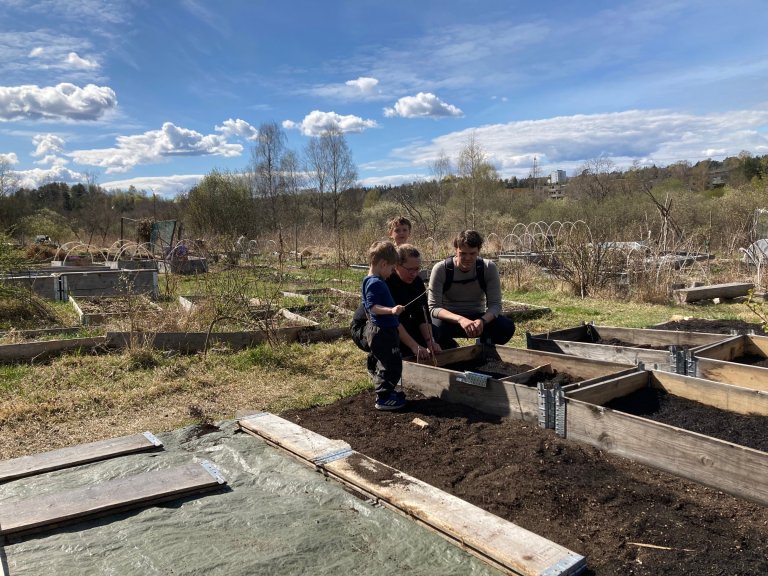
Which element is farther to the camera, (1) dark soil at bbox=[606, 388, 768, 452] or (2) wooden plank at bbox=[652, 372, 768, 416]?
(2) wooden plank at bbox=[652, 372, 768, 416]

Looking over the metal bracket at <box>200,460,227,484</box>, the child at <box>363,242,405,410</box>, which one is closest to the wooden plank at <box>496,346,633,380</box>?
the child at <box>363,242,405,410</box>

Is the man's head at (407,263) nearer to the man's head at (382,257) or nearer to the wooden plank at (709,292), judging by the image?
the man's head at (382,257)

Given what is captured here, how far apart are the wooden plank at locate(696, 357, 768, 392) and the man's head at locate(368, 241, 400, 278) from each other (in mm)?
2292

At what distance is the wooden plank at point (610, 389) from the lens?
322 cm

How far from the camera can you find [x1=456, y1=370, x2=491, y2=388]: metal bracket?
3618 millimetres

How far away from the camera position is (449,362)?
457 centimetres

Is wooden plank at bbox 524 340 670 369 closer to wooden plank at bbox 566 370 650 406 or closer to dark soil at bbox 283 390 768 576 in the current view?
wooden plank at bbox 566 370 650 406

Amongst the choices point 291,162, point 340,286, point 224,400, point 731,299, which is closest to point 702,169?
point 291,162

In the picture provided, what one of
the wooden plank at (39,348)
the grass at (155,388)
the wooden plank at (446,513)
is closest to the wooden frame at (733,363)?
the grass at (155,388)

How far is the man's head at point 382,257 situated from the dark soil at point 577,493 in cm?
99

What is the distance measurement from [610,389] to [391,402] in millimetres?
1413

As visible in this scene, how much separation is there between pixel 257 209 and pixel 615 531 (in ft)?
103

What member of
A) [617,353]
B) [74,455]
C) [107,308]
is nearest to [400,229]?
[617,353]

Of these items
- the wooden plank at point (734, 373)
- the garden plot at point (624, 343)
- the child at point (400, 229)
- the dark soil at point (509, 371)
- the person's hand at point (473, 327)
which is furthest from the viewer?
the child at point (400, 229)
